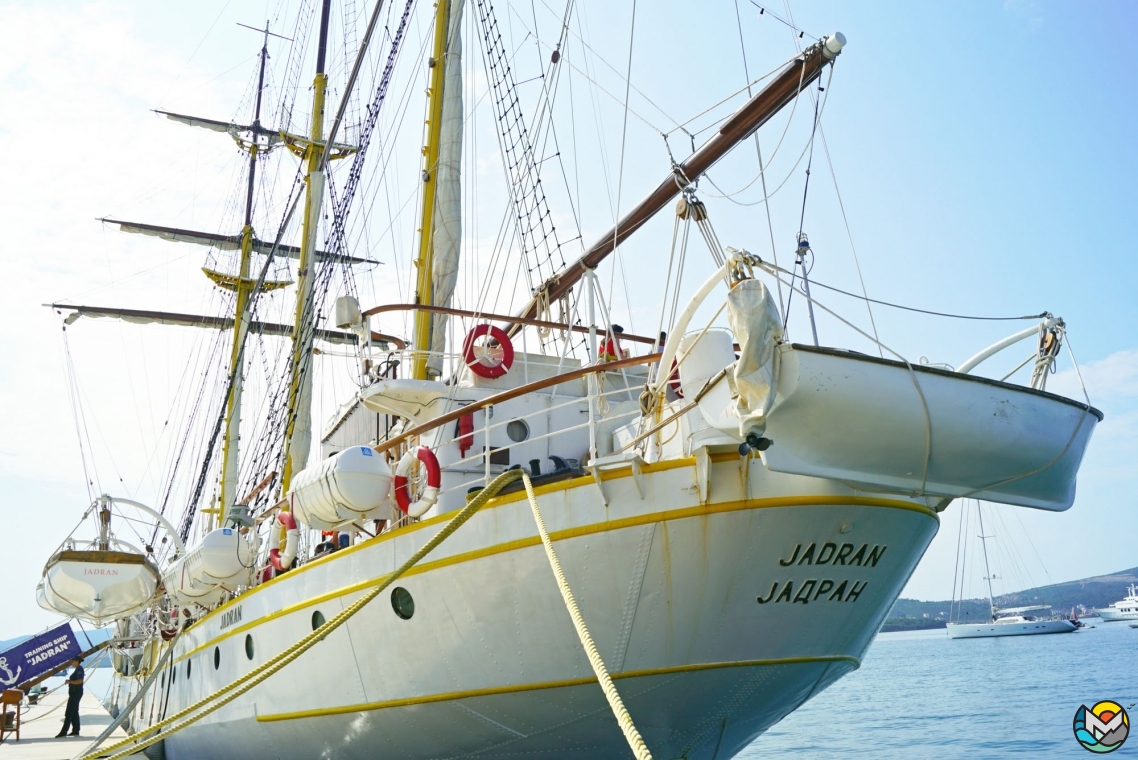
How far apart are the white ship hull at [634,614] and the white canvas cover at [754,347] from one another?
1.57 m

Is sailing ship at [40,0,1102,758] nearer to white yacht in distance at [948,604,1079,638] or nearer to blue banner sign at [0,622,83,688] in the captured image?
blue banner sign at [0,622,83,688]

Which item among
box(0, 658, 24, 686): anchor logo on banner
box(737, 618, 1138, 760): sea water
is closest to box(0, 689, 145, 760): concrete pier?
box(0, 658, 24, 686): anchor logo on banner

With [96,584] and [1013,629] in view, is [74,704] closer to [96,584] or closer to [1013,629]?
[96,584]

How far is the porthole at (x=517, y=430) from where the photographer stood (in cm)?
1162

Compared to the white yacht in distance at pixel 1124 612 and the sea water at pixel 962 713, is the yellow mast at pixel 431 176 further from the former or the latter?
the white yacht in distance at pixel 1124 612

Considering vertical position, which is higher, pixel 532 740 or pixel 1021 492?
pixel 1021 492

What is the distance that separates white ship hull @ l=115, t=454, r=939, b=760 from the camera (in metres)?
8.30

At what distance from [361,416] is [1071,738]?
17.8 m

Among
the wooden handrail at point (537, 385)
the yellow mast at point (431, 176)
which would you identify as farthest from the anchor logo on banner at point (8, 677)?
the wooden handrail at point (537, 385)

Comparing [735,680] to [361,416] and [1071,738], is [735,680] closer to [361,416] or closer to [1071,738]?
[361,416]

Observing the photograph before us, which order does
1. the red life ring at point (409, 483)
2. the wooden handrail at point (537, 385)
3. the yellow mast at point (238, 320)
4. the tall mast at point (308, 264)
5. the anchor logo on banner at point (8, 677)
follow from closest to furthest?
the wooden handrail at point (537, 385), the red life ring at point (409, 483), the tall mast at point (308, 264), the anchor logo on banner at point (8, 677), the yellow mast at point (238, 320)

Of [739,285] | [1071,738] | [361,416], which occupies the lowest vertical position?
[1071,738]

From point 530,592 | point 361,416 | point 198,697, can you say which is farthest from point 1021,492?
point 198,697

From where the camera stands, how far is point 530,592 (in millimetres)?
8727
